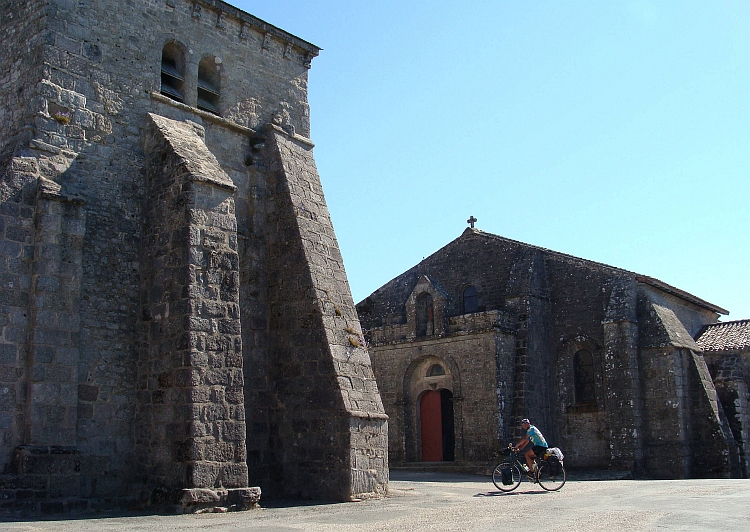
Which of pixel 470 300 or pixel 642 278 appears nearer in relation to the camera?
pixel 642 278

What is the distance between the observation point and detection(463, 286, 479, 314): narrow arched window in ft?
86.8

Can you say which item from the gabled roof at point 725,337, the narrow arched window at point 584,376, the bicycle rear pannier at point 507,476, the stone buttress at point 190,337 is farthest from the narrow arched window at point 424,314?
the stone buttress at point 190,337

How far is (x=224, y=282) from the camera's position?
1209 centimetres

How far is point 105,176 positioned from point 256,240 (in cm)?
307

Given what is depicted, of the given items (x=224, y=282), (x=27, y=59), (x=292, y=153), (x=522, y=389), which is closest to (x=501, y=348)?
(x=522, y=389)

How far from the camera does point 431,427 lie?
2503 centimetres

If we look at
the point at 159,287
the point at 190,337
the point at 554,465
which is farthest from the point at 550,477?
the point at 159,287

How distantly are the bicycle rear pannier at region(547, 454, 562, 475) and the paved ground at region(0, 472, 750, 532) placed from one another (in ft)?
2.85

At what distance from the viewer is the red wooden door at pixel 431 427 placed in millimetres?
24750

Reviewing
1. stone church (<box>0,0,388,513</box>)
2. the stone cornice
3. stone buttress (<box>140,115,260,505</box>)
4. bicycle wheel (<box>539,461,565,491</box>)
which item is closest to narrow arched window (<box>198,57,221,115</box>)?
stone church (<box>0,0,388,513</box>)

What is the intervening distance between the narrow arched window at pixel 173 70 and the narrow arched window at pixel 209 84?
18.2 inches

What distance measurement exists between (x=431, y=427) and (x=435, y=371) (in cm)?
180

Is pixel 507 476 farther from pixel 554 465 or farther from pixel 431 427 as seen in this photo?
pixel 431 427

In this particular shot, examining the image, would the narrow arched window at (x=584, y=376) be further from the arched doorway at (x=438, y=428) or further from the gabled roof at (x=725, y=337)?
the gabled roof at (x=725, y=337)
